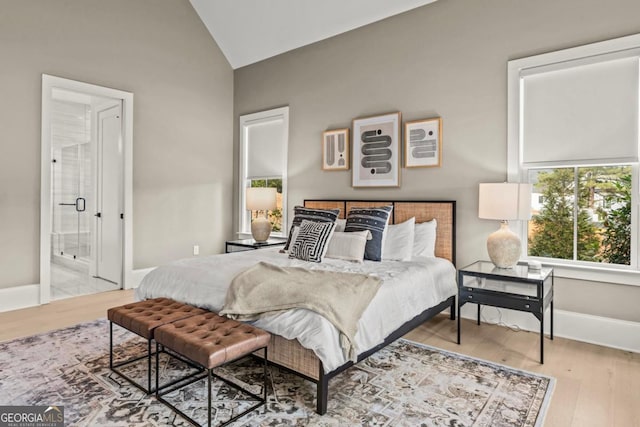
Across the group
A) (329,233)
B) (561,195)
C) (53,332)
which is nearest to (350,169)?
(329,233)

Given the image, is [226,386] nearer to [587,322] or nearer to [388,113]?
[587,322]

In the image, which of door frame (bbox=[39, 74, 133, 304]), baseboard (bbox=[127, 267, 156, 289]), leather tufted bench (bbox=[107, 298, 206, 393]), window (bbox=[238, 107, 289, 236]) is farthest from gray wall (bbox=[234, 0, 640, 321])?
leather tufted bench (bbox=[107, 298, 206, 393])

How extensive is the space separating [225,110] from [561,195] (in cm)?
449

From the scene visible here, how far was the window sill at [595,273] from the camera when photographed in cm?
295

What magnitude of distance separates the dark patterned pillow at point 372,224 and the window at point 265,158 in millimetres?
1686

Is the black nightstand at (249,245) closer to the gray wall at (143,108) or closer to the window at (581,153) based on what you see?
the gray wall at (143,108)

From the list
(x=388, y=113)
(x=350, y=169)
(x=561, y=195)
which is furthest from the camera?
(x=350, y=169)

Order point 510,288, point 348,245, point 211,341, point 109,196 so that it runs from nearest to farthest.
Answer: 1. point 211,341
2. point 510,288
3. point 348,245
4. point 109,196

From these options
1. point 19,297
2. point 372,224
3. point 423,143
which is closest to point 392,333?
point 372,224

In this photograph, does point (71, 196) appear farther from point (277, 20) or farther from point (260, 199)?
point (277, 20)

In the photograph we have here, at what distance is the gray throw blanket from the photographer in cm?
212

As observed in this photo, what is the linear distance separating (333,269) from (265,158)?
2896mm

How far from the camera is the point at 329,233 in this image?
355 cm

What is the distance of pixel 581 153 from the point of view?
3.16m
